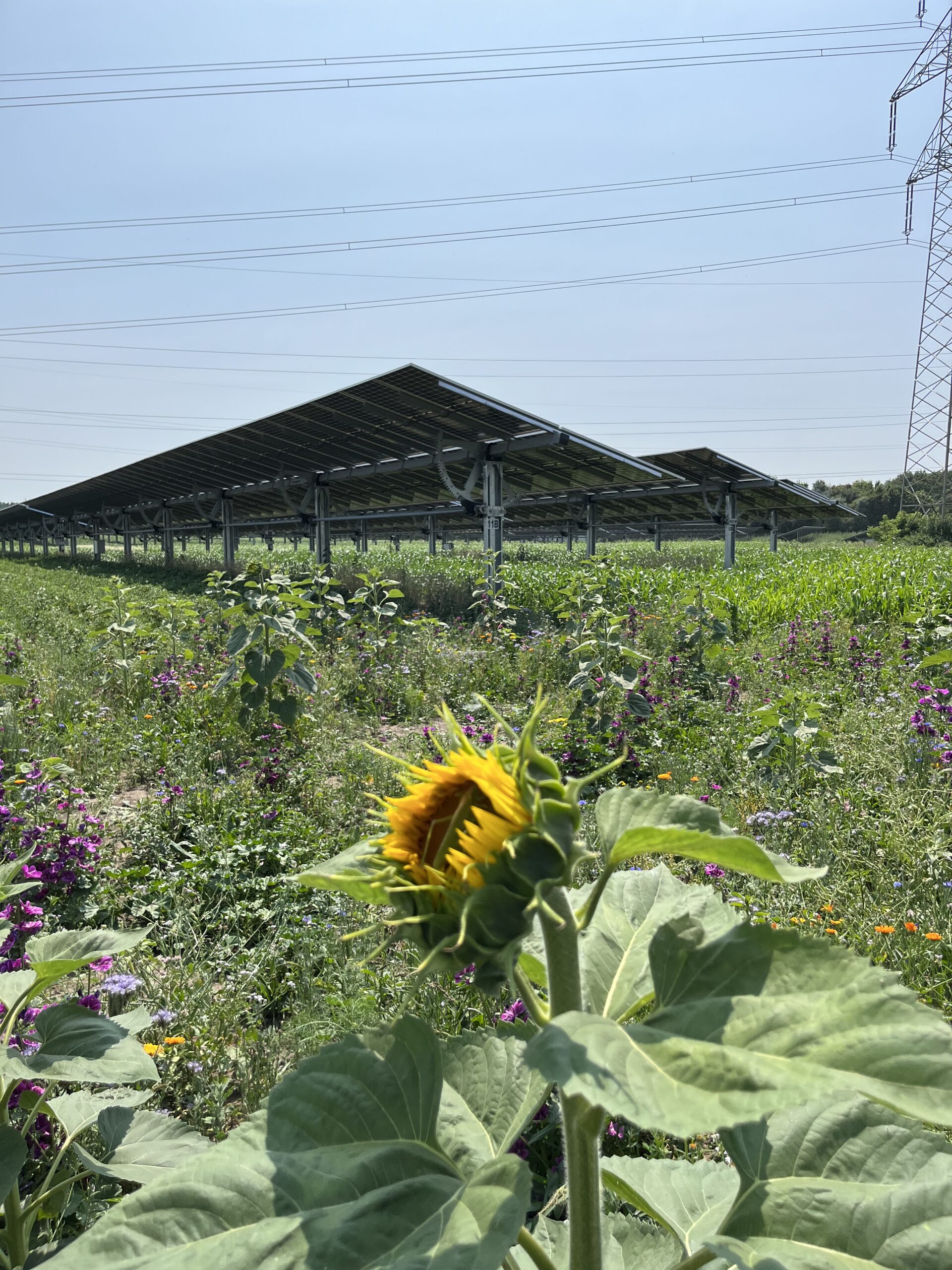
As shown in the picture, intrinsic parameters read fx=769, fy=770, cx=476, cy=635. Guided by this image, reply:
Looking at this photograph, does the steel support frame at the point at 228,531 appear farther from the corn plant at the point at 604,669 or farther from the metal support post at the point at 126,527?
the corn plant at the point at 604,669

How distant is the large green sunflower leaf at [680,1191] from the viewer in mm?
861

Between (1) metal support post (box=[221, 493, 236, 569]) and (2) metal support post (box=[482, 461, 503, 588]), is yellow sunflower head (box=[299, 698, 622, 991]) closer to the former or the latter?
(2) metal support post (box=[482, 461, 503, 588])

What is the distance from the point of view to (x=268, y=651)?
5406mm

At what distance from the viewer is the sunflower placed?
0.56 m

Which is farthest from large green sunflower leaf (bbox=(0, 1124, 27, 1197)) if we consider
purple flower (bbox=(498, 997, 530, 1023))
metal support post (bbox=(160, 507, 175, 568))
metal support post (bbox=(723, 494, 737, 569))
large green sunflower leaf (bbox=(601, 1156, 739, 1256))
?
metal support post (bbox=(160, 507, 175, 568))

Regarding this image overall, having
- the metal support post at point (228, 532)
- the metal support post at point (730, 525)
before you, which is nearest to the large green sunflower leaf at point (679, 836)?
the metal support post at point (730, 525)

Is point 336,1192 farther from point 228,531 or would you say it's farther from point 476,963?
point 228,531

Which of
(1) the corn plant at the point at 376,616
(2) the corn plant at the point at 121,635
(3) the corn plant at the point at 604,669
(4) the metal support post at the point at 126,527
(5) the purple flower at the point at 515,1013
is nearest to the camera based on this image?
(5) the purple flower at the point at 515,1013

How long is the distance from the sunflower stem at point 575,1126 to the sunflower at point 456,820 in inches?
3.0

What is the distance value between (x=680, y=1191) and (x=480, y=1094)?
0.33 meters

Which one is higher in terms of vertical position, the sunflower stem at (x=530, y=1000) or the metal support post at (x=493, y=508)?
the metal support post at (x=493, y=508)

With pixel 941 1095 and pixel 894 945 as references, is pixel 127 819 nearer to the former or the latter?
pixel 894 945

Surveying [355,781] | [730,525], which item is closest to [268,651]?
[355,781]

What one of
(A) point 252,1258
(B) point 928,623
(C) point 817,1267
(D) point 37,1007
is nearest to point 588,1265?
(C) point 817,1267
